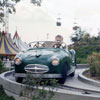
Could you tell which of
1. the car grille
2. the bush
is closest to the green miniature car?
the car grille

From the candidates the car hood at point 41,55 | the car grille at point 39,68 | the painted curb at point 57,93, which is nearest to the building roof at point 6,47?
the car hood at point 41,55

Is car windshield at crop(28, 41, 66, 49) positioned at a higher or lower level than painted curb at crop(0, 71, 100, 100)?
higher

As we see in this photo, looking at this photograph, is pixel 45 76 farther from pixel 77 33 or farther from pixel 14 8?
pixel 77 33

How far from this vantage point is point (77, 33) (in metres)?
52.7

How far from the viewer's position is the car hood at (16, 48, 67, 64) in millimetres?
6930

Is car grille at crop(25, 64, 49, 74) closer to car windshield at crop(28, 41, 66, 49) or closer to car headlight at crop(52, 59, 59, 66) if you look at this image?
car headlight at crop(52, 59, 59, 66)

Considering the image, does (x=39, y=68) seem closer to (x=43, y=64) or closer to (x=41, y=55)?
(x=43, y=64)

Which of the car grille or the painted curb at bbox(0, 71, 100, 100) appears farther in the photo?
the car grille

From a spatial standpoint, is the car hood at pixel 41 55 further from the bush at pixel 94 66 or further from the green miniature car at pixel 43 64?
the bush at pixel 94 66

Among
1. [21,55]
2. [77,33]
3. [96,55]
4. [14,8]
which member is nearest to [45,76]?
[21,55]

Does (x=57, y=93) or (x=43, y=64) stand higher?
(x=43, y=64)

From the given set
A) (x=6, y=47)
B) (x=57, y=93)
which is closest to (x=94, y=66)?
(x=57, y=93)

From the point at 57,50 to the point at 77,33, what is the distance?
1792 inches

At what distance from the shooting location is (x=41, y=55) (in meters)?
7.17
